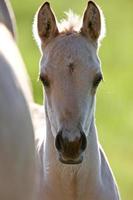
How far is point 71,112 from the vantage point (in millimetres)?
4895

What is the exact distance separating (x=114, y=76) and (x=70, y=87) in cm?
989

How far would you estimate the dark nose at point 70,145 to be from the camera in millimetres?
4621

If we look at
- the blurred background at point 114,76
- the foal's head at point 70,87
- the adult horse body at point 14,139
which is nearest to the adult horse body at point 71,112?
the foal's head at point 70,87

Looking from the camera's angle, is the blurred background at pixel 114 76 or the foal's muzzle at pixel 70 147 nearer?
the foal's muzzle at pixel 70 147

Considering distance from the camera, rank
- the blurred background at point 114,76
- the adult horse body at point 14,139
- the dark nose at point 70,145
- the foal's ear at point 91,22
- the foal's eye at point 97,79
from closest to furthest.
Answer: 1. the adult horse body at point 14,139
2. the dark nose at point 70,145
3. the foal's eye at point 97,79
4. the foal's ear at point 91,22
5. the blurred background at point 114,76

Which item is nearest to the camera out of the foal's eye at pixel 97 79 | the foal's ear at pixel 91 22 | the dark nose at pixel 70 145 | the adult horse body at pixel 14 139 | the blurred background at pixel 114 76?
the adult horse body at pixel 14 139

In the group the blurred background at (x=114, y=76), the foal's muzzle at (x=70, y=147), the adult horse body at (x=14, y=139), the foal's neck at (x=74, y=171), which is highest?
the adult horse body at (x=14, y=139)

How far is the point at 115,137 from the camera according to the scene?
11.8m

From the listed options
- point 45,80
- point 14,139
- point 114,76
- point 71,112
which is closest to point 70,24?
point 45,80

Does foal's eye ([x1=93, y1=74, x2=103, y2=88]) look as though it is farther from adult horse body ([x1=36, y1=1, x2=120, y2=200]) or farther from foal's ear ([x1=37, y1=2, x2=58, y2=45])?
foal's ear ([x1=37, y1=2, x2=58, y2=45])

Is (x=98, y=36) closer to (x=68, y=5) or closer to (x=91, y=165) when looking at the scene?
(x=91, y=165)

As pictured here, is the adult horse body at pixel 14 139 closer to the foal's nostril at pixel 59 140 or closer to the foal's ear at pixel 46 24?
the foal's nostril at pixel 59 140

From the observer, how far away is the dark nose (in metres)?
4.62

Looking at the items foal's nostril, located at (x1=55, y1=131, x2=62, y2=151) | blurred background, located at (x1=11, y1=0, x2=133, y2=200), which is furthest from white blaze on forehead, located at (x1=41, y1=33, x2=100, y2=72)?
blurred background, located at (x1=11, y1=0, x2=133, y2=200)
